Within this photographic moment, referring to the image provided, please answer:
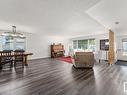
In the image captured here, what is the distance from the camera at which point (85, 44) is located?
10.1 meters

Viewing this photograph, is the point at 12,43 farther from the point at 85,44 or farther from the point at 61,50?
the point at 85,44

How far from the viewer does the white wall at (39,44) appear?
8.19 m

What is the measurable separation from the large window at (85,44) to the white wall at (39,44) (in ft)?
6.96

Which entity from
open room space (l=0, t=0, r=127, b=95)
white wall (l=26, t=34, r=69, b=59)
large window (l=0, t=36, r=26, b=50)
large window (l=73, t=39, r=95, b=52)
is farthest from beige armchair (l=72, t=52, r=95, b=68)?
large window (l=0, t=36, r=26, b=50)

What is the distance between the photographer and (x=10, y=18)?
15.3 ft

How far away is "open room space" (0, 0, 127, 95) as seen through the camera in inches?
110

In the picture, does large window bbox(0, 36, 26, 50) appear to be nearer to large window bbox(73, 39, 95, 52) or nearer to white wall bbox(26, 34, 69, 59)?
white wall bbox(26, 34, 69, 59)

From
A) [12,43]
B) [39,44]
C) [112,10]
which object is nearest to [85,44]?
[39,44]

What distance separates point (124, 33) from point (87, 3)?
4.97m

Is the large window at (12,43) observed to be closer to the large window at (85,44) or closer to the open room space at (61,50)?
the open room space at (61,50)

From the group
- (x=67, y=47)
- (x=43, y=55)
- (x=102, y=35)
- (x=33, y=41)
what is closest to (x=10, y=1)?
(x=33, y=41)

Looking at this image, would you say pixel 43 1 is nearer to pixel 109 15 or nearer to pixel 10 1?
pixel 10 1

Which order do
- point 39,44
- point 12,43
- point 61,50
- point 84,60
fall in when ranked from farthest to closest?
point 61,50
point 39,44
point 12,43
point 84,60

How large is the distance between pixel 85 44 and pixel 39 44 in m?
4.68
